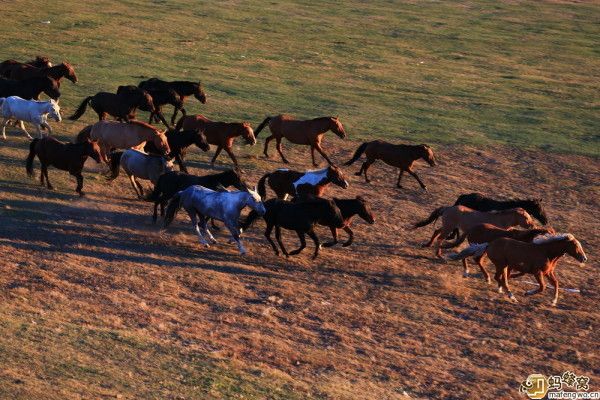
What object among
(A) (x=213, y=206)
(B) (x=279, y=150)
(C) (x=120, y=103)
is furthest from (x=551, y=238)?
(C) (x=120, y=103)

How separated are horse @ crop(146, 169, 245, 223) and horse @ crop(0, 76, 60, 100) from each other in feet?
21.6

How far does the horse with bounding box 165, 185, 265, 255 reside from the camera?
1598 cm

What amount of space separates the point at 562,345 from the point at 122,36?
26.2m

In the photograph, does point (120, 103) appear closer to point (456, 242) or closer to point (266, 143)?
point (266, 143)

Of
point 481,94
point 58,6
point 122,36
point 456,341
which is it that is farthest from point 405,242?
point 58,6

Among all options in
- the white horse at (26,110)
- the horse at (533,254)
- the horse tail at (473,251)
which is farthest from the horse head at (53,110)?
the horse at (533,254)

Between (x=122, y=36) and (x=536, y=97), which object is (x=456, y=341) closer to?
(x=536, y=97)

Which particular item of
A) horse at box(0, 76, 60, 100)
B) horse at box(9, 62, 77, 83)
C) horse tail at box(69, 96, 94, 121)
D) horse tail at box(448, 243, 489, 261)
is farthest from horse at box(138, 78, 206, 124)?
horse tail at box(448, 243, 489, 261)

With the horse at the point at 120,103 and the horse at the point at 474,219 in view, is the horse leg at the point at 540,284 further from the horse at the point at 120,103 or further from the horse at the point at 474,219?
the horse at the point at 120,103

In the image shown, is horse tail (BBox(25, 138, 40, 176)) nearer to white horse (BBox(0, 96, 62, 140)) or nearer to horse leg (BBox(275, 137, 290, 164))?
white horse (BBox(0, 96, 62, 140))

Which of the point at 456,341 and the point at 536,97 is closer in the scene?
the point at 456,341

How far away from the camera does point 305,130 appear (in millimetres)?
21781

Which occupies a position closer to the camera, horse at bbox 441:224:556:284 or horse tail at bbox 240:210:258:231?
horse at bbox 441:224:556:284

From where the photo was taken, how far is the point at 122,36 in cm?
3688
